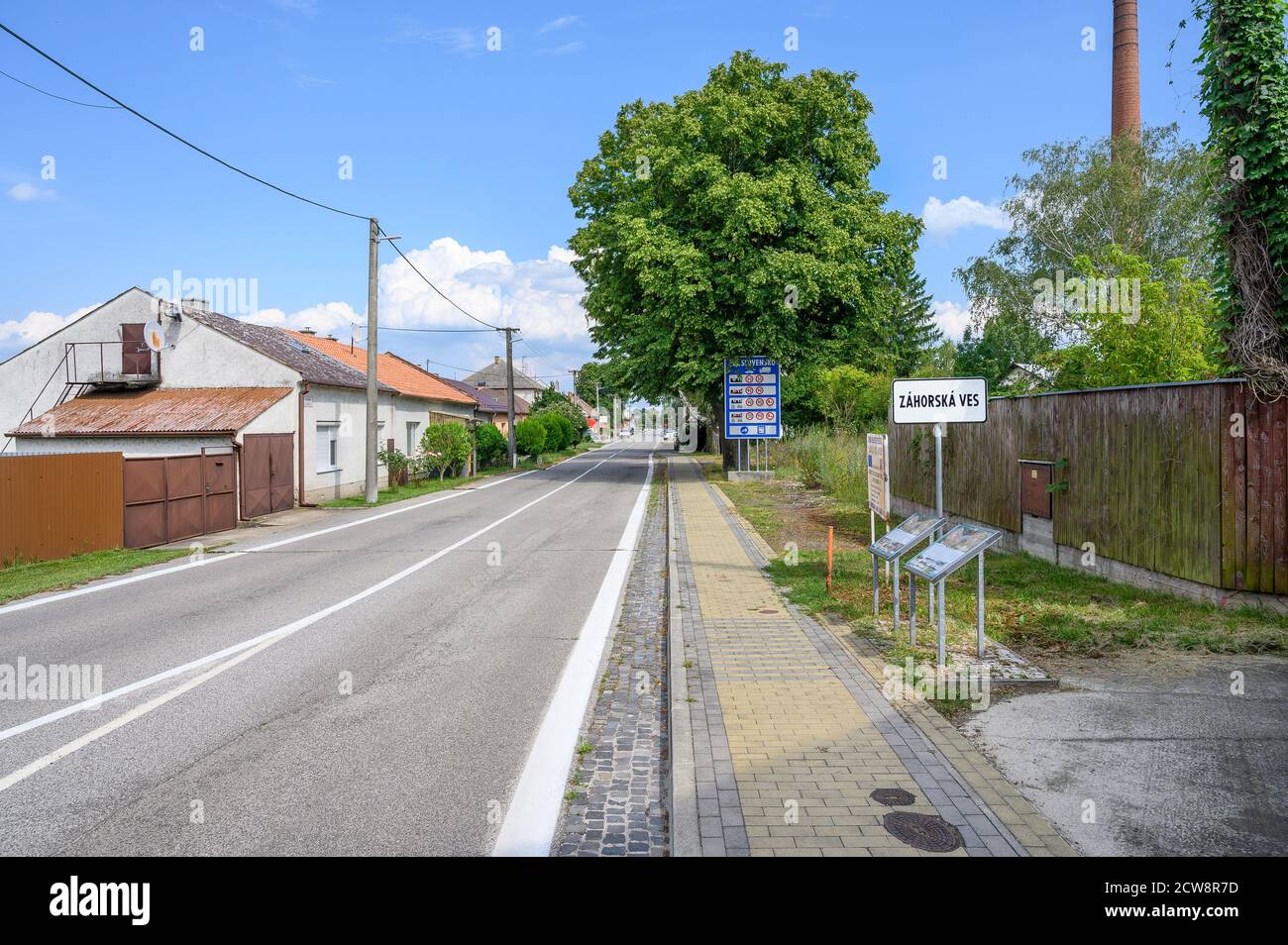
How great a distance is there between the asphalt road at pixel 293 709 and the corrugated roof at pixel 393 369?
21.2m

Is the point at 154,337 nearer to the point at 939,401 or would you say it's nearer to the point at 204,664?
the point at 204,664

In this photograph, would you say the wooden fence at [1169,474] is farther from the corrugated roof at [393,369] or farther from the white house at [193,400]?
the corrugated roof at [393,369]

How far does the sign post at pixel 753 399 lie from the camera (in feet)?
96.6

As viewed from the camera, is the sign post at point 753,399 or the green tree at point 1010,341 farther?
the green tree at point 1010,341

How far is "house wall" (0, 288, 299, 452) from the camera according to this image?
943 inches

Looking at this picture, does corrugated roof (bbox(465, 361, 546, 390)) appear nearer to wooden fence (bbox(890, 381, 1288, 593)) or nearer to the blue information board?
the blue information board

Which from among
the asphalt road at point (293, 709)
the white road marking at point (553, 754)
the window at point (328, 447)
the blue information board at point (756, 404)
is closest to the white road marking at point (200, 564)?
the asphalt road at point (293, 709)

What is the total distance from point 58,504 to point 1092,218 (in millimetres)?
37833

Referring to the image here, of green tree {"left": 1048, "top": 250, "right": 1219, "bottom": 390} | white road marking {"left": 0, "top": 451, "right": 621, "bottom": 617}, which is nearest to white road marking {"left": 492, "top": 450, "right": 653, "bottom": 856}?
white road marking {"left": 0, "top": 451, "right": 621, "bottom": 617}

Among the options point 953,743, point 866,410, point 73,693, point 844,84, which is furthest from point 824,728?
point 844,84

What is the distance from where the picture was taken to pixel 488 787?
15.8 ft

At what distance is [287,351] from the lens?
1075 inches
